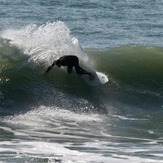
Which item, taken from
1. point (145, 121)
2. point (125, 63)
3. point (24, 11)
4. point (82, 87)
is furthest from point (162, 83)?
point (24, 11)

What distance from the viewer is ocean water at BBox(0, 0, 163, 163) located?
40.8 feet

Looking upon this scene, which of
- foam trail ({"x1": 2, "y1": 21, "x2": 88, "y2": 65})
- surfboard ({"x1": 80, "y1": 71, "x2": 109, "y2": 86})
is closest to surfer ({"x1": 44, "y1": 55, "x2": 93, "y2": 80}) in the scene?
surfboard ({"x1": 80, "y1": 71, "x2": 109, "y2": 86})

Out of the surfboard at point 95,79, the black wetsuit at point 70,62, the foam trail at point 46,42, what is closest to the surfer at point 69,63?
the black wetsuit at point 70,62

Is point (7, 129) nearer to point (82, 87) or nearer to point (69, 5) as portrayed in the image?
point (82, 87)

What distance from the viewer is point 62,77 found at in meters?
17.8

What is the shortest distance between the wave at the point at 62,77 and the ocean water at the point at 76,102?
2 centimetres

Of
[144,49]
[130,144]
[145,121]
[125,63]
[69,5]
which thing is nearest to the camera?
[130,144]

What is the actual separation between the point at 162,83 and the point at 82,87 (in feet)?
9.16

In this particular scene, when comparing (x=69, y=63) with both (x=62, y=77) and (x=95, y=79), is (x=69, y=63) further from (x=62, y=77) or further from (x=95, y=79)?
(x=95, y=79)

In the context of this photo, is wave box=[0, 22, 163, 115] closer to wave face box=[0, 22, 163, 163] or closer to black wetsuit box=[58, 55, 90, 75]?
wave face box=[0, 22, 163, 163]

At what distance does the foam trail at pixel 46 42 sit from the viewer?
1855cm

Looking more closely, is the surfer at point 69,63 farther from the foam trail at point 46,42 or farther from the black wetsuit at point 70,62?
the foam trail at point 46,42

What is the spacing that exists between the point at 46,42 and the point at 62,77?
71.3 inches

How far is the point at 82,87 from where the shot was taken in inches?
693
